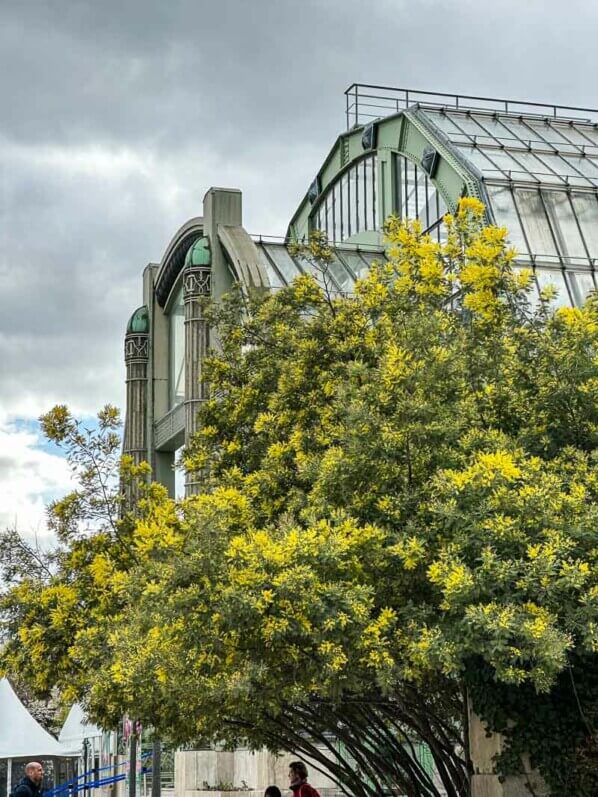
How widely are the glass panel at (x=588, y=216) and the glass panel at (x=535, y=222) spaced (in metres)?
1.11

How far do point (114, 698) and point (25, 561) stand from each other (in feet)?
17.1

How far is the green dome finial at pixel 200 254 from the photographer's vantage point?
3453cm

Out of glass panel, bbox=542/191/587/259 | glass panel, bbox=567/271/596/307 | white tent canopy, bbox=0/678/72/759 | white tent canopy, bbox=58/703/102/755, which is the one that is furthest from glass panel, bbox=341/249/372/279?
white tent canopy, bbox=0/678/72/759

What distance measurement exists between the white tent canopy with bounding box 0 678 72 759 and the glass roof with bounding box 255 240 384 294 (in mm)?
13678

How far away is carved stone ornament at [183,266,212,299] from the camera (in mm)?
34250

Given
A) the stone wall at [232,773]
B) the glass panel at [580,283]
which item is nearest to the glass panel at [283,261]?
the glass panel at [580,283]

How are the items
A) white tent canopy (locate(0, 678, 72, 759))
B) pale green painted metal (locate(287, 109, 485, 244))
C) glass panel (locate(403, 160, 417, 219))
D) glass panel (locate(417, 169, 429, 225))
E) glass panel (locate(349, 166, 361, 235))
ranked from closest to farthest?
white tent canopy (locate(0, 678, 72, 759)) → pale green painted metal (locate(287, 109, 485, 244)) → glass panel (locate(417, 169, 429, 225)) → glass panel (locate(403, 160, 417, 219)) → glass panel (locate(349, 166, 361, 235))

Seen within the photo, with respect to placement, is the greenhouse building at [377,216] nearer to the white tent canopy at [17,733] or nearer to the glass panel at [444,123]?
the glass panel at [444,123]

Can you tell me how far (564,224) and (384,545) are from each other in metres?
23.2

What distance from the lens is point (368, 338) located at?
15.3 m

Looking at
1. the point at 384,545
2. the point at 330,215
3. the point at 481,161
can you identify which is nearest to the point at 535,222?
the point at 481,161

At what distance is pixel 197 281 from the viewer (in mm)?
34406

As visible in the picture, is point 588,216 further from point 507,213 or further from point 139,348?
point 139,348

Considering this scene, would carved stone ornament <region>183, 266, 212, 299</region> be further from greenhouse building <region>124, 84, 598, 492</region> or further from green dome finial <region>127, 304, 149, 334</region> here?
green dome finial <region>127, 304, 149, 334</region>
